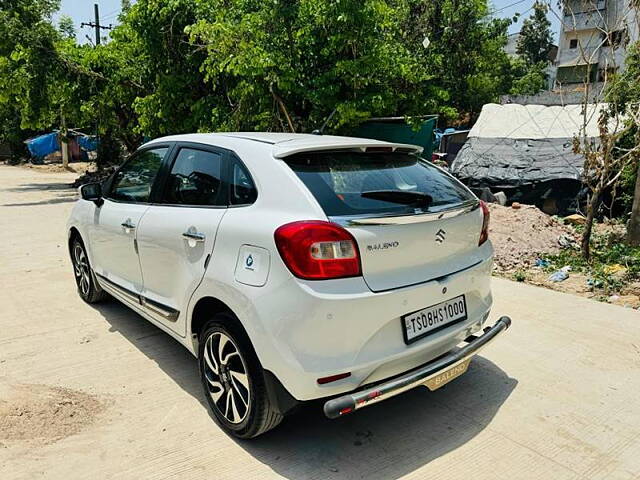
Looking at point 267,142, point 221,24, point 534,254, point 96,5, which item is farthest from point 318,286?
point 96,5

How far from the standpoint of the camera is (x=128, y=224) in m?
3.83

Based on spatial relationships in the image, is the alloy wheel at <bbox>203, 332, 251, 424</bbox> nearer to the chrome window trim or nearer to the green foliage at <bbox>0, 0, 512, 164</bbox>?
the chrome window trim

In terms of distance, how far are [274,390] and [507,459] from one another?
133cm

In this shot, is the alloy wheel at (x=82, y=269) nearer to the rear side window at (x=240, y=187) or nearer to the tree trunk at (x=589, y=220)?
the rear side window at (x=240, y=187)

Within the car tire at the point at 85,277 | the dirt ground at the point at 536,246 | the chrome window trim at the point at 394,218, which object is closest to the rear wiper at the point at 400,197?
the chrome window trim at the point at 394,218

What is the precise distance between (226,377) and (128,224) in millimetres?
1568

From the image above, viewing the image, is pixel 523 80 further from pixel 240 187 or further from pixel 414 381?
pixel 414 381

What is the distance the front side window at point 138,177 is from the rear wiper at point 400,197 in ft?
5.91

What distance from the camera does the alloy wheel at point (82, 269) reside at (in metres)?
5.03

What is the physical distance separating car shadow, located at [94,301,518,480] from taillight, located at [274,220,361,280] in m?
1.06

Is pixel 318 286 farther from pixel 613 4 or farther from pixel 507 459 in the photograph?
pixel 613 4

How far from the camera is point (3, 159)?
33.2 meters

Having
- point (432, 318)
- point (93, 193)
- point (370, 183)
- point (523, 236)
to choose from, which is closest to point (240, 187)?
point (370, 183)

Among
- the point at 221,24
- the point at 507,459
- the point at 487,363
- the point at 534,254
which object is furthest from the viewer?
the point at 221,24
